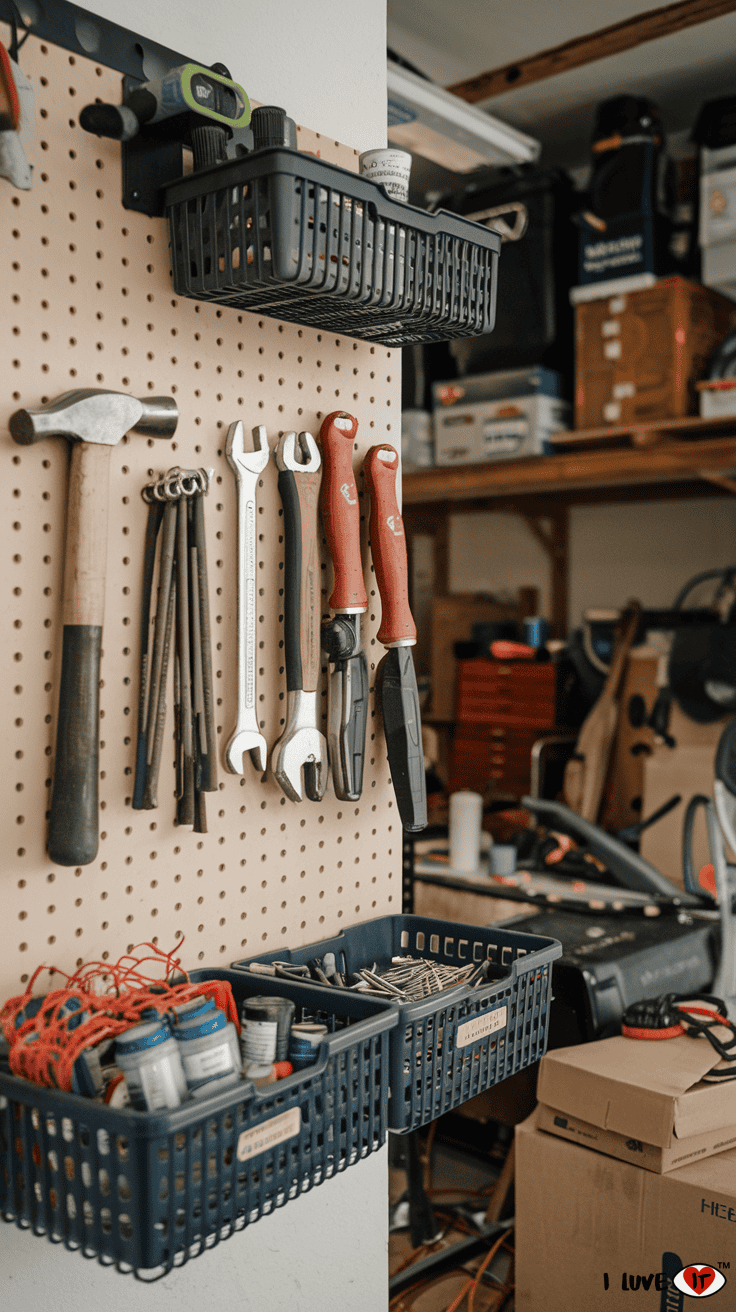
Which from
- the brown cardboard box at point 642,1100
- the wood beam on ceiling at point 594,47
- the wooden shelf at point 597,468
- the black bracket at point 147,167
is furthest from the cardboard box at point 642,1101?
the wood beam on ceiling at point 594,47

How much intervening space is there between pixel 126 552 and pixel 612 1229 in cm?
135

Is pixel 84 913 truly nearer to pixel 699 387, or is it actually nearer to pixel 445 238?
pixel 445 238

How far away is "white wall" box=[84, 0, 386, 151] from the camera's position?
4.04ft

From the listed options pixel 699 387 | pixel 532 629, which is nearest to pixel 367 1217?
pixel 699 387

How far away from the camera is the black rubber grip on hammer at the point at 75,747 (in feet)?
3.41

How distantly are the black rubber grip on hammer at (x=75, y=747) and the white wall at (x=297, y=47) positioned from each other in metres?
0.69

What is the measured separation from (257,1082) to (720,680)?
2376 mm

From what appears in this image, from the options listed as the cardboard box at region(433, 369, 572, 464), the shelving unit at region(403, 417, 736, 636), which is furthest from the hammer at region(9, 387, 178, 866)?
the cardboard box at region(433, 369, 572, 464)

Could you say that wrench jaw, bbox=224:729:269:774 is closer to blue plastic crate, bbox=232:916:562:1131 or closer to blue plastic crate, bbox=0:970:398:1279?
blue plastic crate, bbox=232:916:562:1131

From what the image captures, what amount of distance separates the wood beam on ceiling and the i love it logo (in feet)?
9.23

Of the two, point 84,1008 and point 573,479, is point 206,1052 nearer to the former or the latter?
point 84,1008

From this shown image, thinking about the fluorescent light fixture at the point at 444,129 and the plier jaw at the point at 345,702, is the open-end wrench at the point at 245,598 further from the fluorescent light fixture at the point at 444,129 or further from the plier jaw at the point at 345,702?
the fluorescent light fixture at the point at 444,129

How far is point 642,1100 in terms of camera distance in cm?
169

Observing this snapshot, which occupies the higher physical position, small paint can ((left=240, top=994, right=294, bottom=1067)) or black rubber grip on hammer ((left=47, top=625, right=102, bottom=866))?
black rubber grip on hammer ((left=47, top=625, right=102, bottom=866))
